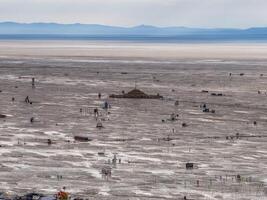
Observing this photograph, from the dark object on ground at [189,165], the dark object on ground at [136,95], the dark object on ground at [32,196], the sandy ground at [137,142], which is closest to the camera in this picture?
the dark object on ground at [32,196]

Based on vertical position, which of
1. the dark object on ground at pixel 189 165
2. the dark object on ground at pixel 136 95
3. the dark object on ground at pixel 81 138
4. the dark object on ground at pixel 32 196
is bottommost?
the dark object on ground at pixel 32 196

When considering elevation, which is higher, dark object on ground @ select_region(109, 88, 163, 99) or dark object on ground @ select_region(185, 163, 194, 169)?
dark object on ground @ select_region(109, 88, 163, 99)

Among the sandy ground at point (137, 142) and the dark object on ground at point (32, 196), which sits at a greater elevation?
the sandy ground at point (137, 142)

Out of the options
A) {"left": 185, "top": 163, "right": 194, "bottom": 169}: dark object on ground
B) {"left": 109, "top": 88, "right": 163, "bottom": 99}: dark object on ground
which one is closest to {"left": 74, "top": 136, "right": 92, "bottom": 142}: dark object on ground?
{"left": 185, "top": 163, "right": 194, "bottom": 169}: dark object on ground

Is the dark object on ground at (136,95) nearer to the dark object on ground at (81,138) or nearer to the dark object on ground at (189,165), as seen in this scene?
the dark object on ground at (81,138)

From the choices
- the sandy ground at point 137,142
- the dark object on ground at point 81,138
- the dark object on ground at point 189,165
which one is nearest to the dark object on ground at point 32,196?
the sandy ground at point 137,142

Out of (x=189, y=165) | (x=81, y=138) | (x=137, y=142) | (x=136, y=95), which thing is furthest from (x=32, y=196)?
(x=136, y=95)

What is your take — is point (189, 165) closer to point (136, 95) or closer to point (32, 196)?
point (32, 196)

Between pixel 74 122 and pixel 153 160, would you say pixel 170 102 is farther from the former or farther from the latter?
pixel 153 160

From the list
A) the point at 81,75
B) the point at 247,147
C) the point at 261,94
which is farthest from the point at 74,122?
the point at 81,75

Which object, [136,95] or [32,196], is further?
[136,95]

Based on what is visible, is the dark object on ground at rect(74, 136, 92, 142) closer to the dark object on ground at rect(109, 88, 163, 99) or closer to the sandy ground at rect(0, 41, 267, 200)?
the sandy ground at rect(0, 41, 267, 200)
